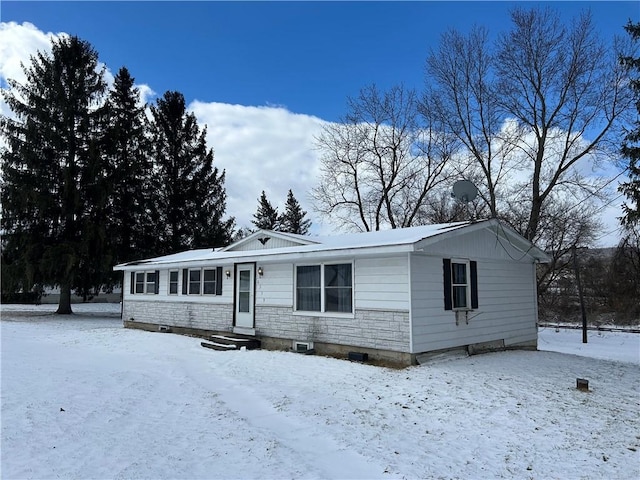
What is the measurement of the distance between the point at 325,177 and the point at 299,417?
25.4 meters

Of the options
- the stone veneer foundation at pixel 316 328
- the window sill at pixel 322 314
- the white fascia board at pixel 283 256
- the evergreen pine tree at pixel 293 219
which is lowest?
the stone veneer foundation at pixel 316 328

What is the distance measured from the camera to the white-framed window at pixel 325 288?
10.4 metres

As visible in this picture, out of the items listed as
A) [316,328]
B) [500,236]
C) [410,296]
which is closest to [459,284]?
[410,296]

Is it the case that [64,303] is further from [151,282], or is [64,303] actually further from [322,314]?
[322,314]

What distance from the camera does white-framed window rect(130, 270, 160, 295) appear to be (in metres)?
17.1

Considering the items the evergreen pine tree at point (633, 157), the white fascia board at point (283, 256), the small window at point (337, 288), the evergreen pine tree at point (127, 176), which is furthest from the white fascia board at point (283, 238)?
the evergreen pine tree at point (127, 176)

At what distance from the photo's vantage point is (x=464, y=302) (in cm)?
1052

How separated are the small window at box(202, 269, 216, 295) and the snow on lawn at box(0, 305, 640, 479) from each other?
174 inches

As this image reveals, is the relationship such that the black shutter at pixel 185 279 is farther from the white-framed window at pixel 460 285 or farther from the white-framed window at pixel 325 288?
the white-framed window at pixel 460 285

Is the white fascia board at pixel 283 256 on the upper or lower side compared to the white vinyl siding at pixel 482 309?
upper

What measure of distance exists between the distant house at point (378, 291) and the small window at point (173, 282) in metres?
1.06

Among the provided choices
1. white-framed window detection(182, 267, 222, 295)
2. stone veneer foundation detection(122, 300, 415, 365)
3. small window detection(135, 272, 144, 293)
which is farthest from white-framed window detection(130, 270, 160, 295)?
white-framed window detection(182, 267, 222, 295)

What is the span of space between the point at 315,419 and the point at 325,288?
5.03m

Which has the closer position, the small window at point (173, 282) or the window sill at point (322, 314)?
the window sill at point (322, 314)
